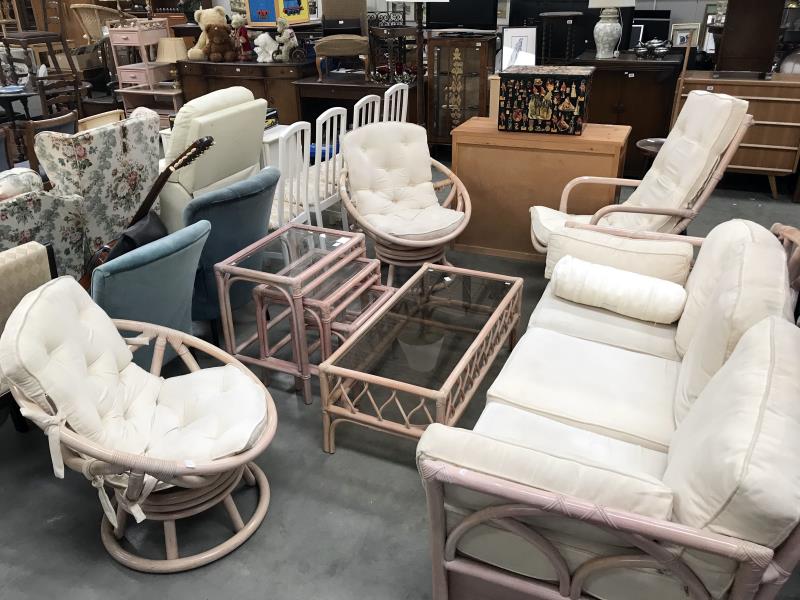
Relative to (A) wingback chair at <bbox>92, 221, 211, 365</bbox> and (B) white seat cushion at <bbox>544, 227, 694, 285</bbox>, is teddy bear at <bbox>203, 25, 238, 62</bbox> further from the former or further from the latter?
(B) white seat cushion at <bbox>544, 227, 694, 285</bbox>

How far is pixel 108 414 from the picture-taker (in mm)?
1731

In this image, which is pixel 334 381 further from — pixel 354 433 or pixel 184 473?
pixel 184 473

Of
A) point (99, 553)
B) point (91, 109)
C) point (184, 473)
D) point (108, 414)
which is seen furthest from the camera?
point (91, 109)

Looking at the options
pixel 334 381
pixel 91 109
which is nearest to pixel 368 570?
pixel 334 381

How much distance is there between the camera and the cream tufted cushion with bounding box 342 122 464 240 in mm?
3193

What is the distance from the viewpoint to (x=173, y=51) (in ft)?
19.6

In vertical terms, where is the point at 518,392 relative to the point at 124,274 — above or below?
below

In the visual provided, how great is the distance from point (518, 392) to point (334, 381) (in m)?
0.60

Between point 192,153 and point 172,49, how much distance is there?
3.97 meters

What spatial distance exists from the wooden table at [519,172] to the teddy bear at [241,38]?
3052 millimetres

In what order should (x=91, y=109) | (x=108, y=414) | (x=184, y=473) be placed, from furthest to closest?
(x=91, y=109), (x=108, y=414), (x=184, y=473)

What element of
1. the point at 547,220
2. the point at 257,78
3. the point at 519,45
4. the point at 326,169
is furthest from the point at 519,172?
the point at 257,78

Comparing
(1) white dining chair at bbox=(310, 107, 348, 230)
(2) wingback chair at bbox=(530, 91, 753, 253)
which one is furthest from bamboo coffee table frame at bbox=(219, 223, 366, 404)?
(2) wingback chair at bbox=(530, 91, 753, 253)

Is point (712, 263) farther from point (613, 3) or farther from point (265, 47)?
point (265, 47)
